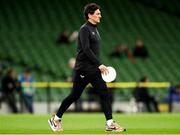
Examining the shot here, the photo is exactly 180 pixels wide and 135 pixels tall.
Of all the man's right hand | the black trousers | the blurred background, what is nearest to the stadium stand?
the blurred background

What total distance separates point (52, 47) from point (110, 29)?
12.8 ft

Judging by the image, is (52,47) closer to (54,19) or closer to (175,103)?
(54,19)

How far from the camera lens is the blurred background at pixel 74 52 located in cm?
2470

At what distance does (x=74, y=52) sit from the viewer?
3014 cm

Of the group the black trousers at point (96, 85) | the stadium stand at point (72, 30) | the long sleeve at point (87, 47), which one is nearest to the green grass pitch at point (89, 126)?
the black trousers at point (96, 85)

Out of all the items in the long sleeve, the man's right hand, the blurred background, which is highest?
the long sleeve

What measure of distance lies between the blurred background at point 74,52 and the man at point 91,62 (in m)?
11.5

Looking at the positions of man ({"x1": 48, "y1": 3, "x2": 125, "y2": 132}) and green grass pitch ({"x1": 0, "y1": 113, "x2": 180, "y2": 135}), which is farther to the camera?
green grass pitch ({"x1": 0, "y1": 113, "x2": 180, "y2": 135})

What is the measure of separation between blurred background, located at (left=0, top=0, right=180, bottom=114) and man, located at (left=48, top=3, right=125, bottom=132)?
452 inches

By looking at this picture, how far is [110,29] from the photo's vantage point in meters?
33.0

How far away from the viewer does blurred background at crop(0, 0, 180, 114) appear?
81.0 feet

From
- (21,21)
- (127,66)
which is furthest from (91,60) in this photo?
(21,21)

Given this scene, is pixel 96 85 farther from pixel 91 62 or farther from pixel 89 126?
pixel 89 126

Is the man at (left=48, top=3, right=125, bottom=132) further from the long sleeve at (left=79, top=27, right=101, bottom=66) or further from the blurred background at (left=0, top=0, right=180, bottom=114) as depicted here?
the blurred background at (left=0, top=0, right=180, bottom=114)
